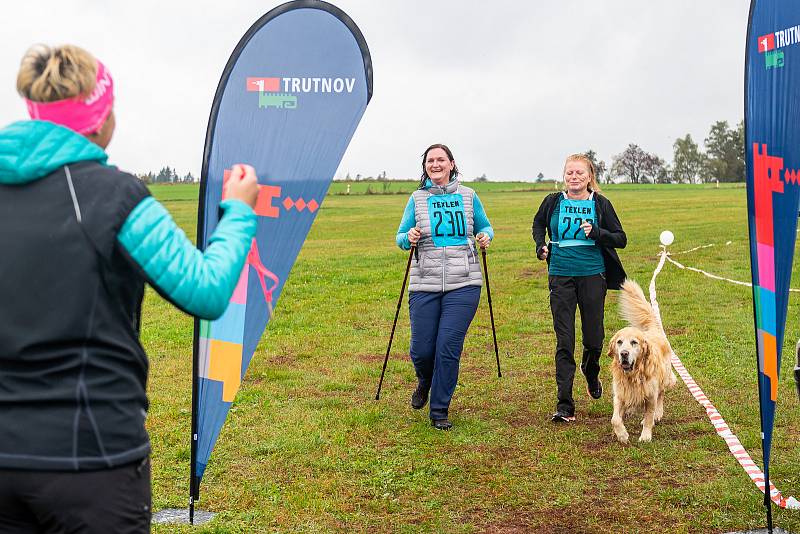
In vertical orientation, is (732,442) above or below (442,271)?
below

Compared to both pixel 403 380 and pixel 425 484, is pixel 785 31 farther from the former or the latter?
pixel 403 380

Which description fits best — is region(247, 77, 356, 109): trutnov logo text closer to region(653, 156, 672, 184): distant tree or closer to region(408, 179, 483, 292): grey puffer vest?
region(408, 179, 483, 292): grey puffer vest

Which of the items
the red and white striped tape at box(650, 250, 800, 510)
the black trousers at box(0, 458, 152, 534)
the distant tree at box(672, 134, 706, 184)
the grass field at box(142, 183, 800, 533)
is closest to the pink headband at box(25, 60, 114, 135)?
the black trousers at box(0, 458, 152, 534)

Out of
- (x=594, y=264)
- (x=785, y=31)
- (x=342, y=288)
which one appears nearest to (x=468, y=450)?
(x=594, y=264)

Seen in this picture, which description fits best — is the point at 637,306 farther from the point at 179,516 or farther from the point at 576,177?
the point at 179,516

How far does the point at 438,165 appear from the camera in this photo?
293 inches

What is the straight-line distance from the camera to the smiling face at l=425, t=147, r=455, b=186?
7438 mm

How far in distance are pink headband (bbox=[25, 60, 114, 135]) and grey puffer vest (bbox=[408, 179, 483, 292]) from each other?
203 inches

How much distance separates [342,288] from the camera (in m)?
16.9

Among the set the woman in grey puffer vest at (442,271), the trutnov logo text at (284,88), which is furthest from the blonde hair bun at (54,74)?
the woman in grey puffer vest at (442,271)

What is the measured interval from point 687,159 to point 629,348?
132065 mm

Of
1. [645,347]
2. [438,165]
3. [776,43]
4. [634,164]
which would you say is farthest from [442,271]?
[634,164]

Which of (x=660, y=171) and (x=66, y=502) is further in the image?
(x=660, y=171)

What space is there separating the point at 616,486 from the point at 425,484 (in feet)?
4.22
